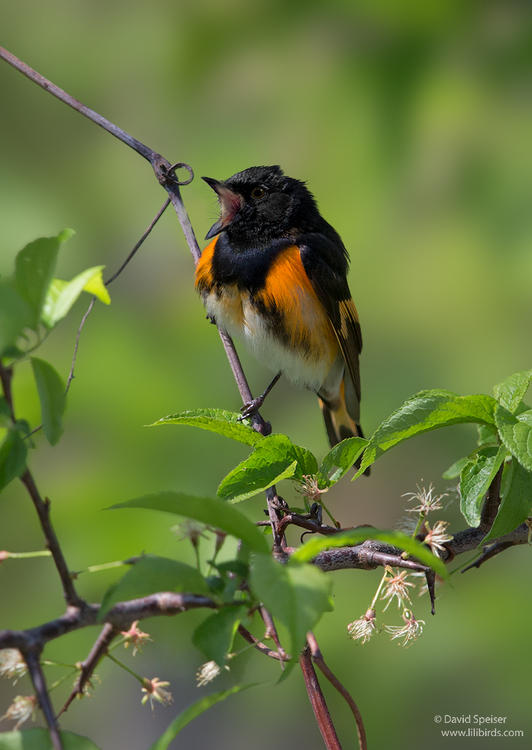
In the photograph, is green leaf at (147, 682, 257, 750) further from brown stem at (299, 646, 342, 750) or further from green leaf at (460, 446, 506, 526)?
green leaf at (460, 446, 506, 526)

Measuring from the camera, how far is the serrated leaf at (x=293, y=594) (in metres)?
0.64

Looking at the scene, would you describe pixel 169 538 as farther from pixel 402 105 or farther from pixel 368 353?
pixel 402 105

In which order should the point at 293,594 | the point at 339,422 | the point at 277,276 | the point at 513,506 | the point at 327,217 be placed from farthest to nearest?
the point at 327,217 < the point at 339,422 < the point at 277,276 < the point at 513,506 < the point at 293,594

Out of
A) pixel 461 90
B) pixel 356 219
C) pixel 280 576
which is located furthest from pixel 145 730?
pixel 461 90

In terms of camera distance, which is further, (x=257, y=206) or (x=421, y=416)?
(x=257, y=206)

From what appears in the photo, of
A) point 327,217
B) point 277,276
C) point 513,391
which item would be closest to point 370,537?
point 513,391

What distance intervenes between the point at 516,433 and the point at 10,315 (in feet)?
2.01

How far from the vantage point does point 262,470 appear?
105cm

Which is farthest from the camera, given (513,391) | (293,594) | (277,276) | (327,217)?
(327,217)

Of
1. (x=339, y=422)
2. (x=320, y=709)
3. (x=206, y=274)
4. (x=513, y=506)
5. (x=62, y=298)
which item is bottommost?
(x=339, y=422)

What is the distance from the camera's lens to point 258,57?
4.05 m

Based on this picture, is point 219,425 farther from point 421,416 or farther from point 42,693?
point 42,693

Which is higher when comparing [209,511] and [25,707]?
[209,511]

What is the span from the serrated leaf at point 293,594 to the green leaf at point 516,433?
36 centimetres
